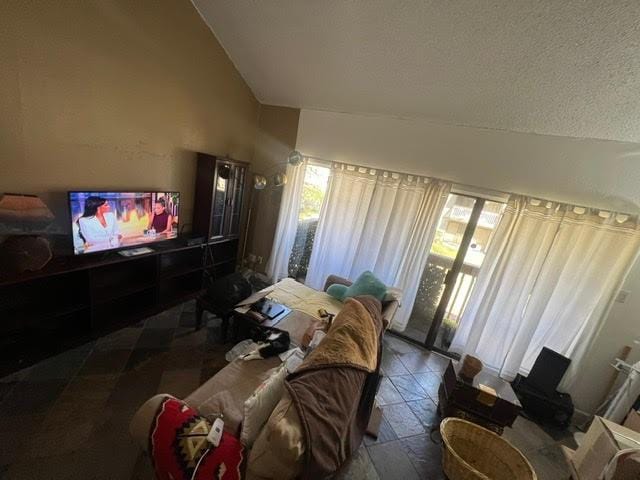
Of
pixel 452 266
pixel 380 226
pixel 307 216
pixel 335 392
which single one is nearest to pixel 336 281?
pixel 380 226

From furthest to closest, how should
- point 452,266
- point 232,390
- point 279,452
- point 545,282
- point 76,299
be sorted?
point 452,266 < point 545,282 < point 76,299 < point 232,390 < point 279,452

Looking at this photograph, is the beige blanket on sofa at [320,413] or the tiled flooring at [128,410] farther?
the tiled flooring at [128,410]

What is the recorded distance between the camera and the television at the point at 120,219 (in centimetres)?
203

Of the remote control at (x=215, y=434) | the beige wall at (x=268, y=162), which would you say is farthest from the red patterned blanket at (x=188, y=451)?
the beige wall at (x=268, y=162)

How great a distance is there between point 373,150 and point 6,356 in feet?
11.4

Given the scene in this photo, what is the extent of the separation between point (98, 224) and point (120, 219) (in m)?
0.17

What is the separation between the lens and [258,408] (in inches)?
46.9

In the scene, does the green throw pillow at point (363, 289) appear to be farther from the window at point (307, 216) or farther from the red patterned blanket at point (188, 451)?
the red patterned blanket at point (188, 451)

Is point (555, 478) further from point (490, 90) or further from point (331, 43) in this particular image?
point (331, 43)

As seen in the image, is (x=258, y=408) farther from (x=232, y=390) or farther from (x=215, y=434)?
(x=232, y=390)

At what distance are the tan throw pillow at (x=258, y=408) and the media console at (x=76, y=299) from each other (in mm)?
1710

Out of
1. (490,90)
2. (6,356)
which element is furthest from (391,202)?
(6,356)

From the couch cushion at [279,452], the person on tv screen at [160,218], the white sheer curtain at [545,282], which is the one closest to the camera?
the couch cushion at [279,452]

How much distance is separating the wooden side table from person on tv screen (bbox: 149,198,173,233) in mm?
2914
